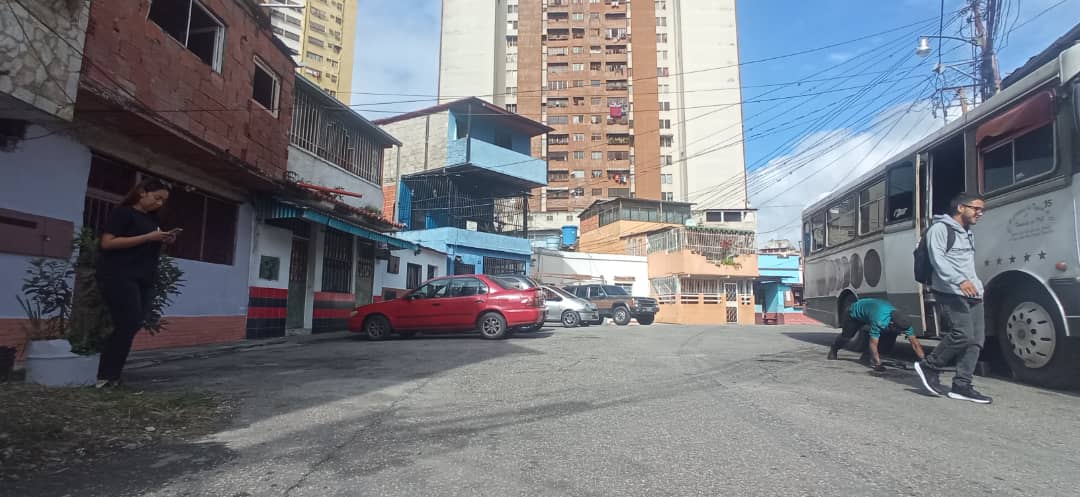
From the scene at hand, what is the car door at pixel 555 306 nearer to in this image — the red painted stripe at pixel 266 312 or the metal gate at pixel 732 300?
the red painted stripe at pixel 266 312

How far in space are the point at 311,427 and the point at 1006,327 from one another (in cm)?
709

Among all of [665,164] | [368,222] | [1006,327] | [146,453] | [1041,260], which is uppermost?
[665,164]

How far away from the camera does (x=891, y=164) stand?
28.0ft

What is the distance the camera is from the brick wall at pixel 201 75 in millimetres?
7312

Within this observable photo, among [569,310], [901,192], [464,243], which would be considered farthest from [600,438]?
[464,243]

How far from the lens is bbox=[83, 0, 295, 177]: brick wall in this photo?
731 cm

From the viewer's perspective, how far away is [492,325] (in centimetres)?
1178

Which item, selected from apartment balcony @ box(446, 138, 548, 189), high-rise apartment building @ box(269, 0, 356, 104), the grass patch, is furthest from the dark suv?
high-rise apartment building @ box(269, 0, 356, 104)

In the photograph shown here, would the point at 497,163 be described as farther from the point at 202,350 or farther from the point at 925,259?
the point at 925,259

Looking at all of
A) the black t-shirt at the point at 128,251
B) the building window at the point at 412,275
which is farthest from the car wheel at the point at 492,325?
the building window at the point at 412,275

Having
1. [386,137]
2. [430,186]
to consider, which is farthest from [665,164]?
[386,137]

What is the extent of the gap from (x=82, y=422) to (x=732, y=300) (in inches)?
1143

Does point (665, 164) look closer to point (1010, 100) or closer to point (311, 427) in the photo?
point (1010, 100)

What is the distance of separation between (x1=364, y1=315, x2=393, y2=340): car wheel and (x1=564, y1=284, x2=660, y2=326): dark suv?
10035 millimetres
